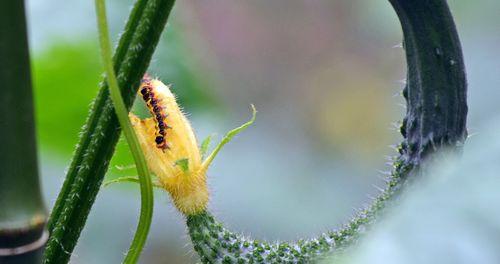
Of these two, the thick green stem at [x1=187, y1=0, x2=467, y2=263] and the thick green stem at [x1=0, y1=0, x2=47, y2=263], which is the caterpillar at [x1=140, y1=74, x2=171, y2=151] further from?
the thick green stem at [x1=0, y1=0, x2=47, y2=263]

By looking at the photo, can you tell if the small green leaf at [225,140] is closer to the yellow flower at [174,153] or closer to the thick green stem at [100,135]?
the yellow flower at [174,153]

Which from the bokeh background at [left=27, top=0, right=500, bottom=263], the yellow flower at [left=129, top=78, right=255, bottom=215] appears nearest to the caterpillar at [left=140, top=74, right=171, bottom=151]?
the yellow flower at [left=129, top=78, right=255, bottom=215]

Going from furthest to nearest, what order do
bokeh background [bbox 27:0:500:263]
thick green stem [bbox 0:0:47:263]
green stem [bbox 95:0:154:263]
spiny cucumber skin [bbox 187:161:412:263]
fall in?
1. bokeh background [bbox 27:0:500:263]
2. spiny cucumber skin [bbox 187:161:412:263]
3. green stem [bbox 95:0:154:263]
4. thick green stem [bbox 0:0:47:263]

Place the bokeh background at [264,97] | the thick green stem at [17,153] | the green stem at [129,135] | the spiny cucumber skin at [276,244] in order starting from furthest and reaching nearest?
the bokeh background at [264,97] < the spiny cucumber skin at [276,244] < the green stem at [129,135] < the thick green stem at [17,153]

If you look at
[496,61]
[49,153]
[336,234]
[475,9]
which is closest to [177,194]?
[336,234]

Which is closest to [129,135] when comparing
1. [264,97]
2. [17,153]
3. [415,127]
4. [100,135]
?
[100,135]

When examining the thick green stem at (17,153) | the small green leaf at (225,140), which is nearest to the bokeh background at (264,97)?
the small green leaf at (225,140)

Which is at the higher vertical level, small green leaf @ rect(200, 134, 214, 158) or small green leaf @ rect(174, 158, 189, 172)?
small green leaf @ rect(200, 134, 214, 158)
